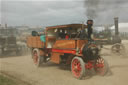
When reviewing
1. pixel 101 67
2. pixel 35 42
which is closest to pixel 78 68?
pixel 101 67

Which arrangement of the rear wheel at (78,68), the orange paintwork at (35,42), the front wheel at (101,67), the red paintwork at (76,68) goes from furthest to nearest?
the orange paintwork at (35,42) → the front wheel at (101,67) → the red paintwork at (76,68) → the rear wheel at (78,68)

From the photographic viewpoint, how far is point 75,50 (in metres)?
5.42

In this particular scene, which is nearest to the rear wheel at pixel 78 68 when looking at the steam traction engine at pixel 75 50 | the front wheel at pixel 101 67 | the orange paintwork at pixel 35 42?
the steam traction engine at pixel 75 50

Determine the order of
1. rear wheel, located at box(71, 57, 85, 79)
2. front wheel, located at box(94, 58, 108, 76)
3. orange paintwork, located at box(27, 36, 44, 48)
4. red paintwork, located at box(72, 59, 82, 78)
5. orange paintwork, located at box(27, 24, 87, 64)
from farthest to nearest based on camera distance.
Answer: orange paintwork, located at box(27, 36, 44, 48) < front wheel, located at box(94, 58, 108, 76) < orange paintwork, located at box(27, 24, 87, 64) < red paintwork, located at box(72, 59, 82, 78) < rear wheel, located at box(71, 57, 85, 79)

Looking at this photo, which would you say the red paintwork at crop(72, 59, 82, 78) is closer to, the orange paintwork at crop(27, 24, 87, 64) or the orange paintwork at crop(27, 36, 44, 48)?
the orange paintwork at crop(27, 24, 87, 64)

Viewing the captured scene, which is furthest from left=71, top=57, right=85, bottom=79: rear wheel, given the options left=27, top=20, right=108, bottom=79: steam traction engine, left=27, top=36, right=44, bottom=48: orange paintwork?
left=27, top=36, right=44, bottom=48: orange paintwork

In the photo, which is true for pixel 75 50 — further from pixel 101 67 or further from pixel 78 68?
pixel 101 67

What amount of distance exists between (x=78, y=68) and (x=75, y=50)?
0.66 metres

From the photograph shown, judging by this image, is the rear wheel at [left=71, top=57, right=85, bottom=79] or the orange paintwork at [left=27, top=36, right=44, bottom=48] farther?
the orange paintwork at [left=27, top=36, right=44, bottom=48]

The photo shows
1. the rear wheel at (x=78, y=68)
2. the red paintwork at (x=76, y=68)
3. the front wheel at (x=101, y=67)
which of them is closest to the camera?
the rear wheel at (x=78, y=68)

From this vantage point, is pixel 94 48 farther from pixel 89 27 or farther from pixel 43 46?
pixel 43 46

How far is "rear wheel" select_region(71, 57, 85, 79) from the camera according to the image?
5.05 meters

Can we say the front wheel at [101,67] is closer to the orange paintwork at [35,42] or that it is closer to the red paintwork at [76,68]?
the red paintwork at [76,68]

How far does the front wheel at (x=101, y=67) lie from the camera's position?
18.5ft
